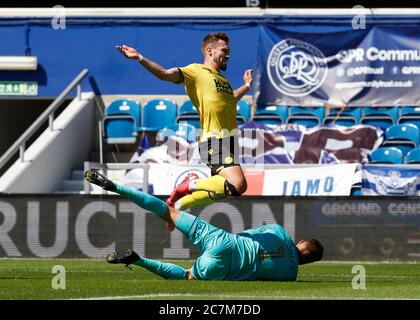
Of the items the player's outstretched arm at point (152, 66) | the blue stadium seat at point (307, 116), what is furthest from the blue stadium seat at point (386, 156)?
the player's outstretched arm at point (152, 66)

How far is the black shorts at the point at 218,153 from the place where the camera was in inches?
470

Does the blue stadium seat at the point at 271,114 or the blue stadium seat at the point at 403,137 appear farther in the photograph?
the blue stadium seat at the point at 271,114

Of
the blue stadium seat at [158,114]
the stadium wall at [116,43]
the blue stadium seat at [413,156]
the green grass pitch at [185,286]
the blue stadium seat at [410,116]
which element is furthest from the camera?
the stadium wall at [116,43]

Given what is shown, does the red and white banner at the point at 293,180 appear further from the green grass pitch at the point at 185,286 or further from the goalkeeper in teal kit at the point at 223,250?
the goalkeeper in teal kit at the point at 223,250

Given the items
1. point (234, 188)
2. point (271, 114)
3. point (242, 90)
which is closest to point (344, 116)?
point (271, 114)

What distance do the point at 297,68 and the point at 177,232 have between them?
7.54 metres

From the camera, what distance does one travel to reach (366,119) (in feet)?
74.1

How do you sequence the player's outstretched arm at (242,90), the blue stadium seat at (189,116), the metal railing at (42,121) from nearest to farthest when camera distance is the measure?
the player's outstretched arm at (242,90)
the metal railing at (42,121)
the blue stadium seat at (189,116)

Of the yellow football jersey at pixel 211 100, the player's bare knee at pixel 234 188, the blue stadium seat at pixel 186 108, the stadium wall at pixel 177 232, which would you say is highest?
the yellow football jersey at pixel 211 100

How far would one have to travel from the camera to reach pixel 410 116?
22.4 meters

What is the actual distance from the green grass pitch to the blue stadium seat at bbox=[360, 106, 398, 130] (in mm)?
9176

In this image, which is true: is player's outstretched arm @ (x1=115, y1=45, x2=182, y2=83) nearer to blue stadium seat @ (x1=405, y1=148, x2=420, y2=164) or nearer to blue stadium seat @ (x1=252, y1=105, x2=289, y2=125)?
blue stadium seat @ (x1=405, y1=148, x2=420, y2=164)

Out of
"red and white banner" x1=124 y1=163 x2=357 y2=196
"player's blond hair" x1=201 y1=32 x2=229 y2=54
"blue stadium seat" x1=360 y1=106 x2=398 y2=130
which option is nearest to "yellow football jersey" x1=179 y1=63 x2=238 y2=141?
"player's blond hair" x1=201 y1=32 x2=229 y2=54
